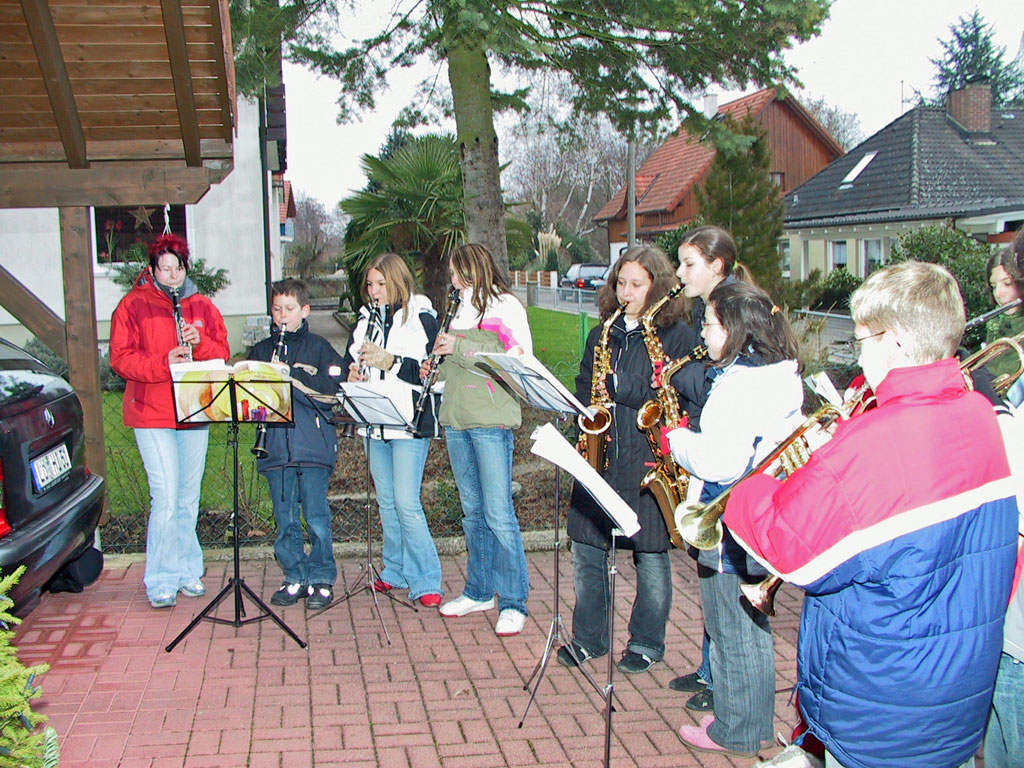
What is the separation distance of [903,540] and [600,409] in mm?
1891

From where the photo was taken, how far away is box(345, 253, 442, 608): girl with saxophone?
4.80 meters

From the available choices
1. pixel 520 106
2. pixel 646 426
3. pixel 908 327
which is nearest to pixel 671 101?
pixel 520 106

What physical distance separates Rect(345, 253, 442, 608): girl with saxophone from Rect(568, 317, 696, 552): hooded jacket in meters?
1.03

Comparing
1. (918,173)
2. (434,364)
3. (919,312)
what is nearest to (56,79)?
(434,364)

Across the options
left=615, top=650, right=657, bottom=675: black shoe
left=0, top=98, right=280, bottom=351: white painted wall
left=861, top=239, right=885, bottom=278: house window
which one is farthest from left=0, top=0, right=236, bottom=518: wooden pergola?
left=861, top=239, right=885, bottom=278: house window

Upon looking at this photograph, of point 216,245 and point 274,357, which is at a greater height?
point 216,245

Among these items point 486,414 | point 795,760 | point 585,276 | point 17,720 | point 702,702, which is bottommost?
point 702,702

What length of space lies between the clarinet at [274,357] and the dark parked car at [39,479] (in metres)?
0.84

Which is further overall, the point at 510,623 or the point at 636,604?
the point at 510,623

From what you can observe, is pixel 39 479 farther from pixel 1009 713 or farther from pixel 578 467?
pixel 1009 713

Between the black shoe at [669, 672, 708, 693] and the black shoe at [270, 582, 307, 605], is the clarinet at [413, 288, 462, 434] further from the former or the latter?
the black shoe at [669, 672, 708, 693]

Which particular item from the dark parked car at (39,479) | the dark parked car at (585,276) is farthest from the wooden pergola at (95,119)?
the dark parked car at (585,276)

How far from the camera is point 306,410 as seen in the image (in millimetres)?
4977

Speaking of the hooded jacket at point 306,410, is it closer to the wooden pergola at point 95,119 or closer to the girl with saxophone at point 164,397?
the girl with saxophone at point 164,397
